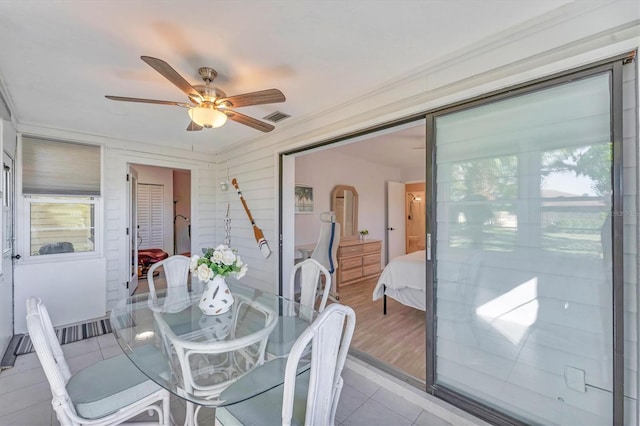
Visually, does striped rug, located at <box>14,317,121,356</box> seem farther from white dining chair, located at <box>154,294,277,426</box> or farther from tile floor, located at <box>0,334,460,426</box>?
white dining chair, located at <box>154,294,277,426</box>

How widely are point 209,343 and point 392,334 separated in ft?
6.97

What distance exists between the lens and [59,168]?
11.3ft

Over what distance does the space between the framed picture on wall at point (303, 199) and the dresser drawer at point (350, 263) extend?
1.07 m

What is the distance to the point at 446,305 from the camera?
197 centimetres

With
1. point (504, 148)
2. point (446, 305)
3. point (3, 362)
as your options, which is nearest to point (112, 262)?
point (3, 362)

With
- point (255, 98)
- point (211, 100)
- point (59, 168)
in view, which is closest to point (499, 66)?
point (255, 98)

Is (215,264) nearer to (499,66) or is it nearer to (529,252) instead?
(529,252)

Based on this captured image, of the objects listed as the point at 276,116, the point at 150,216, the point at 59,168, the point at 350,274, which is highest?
the point at 276,116

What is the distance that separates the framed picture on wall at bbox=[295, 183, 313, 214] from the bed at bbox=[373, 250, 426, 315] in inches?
78.3

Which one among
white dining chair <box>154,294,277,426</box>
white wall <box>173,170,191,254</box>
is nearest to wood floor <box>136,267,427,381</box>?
white dining chair <box>154,294,277,426</box>

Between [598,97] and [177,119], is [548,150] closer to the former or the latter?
[598,97]

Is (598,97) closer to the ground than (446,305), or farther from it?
farther from it

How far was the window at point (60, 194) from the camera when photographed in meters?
3.27

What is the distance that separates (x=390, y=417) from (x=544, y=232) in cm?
156
